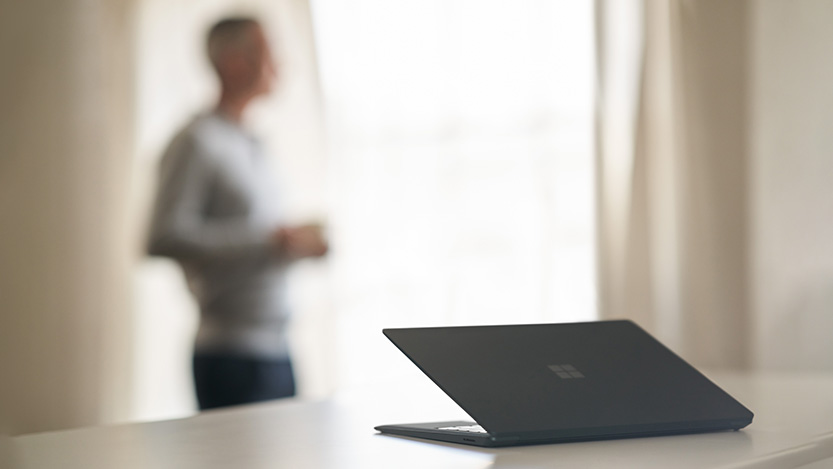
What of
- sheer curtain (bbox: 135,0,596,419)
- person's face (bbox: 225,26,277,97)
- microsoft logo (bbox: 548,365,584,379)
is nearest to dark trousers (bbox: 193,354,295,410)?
person's face (bbox: 225,26,277,97)

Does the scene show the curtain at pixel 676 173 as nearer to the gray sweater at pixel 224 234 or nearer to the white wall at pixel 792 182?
the white wall at pixel 792 182

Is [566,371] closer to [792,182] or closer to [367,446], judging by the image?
[367,446]

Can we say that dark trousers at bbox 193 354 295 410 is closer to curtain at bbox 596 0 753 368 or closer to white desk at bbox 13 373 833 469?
white desk at bbox 13 373 833 469

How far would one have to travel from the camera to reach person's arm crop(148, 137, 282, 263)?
5.78 ft

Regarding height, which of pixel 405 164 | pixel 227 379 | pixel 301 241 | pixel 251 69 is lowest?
pixel 227 379

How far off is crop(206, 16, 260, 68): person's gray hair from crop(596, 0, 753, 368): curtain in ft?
3.82

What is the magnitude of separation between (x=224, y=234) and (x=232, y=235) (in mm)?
18

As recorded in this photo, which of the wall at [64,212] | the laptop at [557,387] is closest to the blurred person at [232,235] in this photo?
the wall at [64,212]

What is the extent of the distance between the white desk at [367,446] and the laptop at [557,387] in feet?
0.04

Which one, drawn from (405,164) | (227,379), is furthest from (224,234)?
(405,164)

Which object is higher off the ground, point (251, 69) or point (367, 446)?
point (251, 69)

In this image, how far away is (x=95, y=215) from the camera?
7.70 feet

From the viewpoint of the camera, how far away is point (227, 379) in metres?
1.81

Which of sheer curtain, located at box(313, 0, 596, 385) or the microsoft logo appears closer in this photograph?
the microsoft logo
